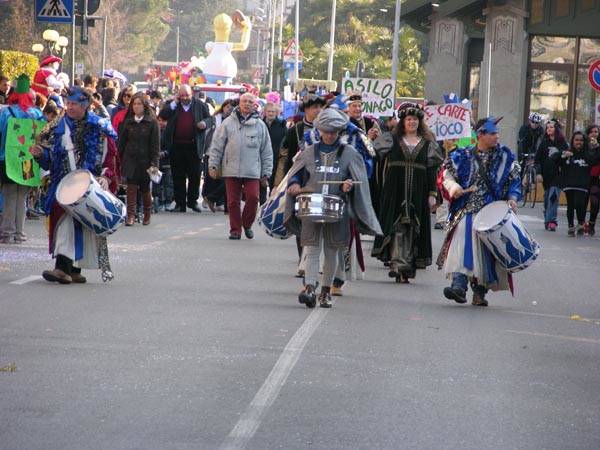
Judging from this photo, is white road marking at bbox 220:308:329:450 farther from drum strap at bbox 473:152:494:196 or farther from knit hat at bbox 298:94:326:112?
knit hat at bbox 298:94:326:112

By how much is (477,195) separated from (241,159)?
21.2ft

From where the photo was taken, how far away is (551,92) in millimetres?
41656

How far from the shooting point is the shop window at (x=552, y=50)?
41.2m

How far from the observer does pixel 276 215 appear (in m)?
13.2

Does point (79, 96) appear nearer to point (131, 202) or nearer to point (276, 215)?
point (276, 215)

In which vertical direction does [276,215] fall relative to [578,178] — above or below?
above

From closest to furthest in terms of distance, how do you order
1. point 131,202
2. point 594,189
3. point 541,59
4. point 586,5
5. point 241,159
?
point 241,159, point 131,202, point 594,189, point 586,5, point 541,59

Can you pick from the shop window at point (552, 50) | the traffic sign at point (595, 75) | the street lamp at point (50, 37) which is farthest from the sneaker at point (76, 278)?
the street lamp at point (50, 37)

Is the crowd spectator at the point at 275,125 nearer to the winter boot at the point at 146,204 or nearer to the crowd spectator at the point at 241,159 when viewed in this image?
the winter boot at the point at 146,204

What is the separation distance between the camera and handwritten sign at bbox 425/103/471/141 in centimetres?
2392

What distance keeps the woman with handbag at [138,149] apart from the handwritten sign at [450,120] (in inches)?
190

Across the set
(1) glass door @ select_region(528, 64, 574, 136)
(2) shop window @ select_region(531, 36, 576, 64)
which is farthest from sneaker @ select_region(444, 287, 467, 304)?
(2) shop window @ select_region(531, 36, 576, 64)

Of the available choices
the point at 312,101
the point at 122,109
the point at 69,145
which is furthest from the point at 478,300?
the point at 122,109

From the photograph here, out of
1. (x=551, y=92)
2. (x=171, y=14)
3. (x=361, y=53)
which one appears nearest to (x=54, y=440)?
(x=551, y=92)
